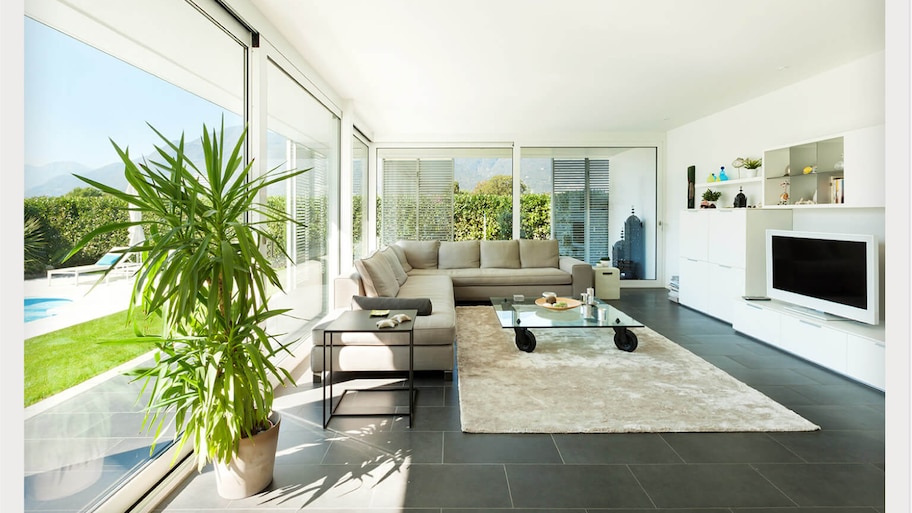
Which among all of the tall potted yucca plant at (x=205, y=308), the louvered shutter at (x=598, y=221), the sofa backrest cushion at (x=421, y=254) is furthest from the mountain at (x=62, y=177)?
the louvered shutter at (x=598, y=221)

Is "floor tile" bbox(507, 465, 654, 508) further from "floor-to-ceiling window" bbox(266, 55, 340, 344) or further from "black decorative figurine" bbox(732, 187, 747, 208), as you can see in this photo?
"black decorative figurine" bbox(732, 187, 747, 208)

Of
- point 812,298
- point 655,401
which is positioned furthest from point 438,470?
point 812,298

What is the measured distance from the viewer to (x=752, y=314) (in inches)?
181

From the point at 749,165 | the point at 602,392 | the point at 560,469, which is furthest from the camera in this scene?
the point at 749,165

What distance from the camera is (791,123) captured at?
4867 mm

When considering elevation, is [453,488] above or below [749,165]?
below

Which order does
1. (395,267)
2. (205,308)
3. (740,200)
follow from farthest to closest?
(395,267)
(740,200)
(205,308)

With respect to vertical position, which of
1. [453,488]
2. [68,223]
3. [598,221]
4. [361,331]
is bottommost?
[453,488]

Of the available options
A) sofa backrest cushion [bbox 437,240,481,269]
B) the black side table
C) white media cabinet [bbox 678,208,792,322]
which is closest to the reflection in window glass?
sofa backrest cushion [bbox 437,240,481,269]

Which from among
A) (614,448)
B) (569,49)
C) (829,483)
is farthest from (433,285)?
(829,483)

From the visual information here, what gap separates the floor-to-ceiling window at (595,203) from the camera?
784 cm

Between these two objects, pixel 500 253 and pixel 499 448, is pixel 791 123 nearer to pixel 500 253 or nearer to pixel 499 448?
pixel 500 253

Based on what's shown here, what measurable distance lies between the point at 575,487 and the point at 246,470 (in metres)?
1.48

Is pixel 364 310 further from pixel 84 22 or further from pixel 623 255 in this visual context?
pixel 623 255
